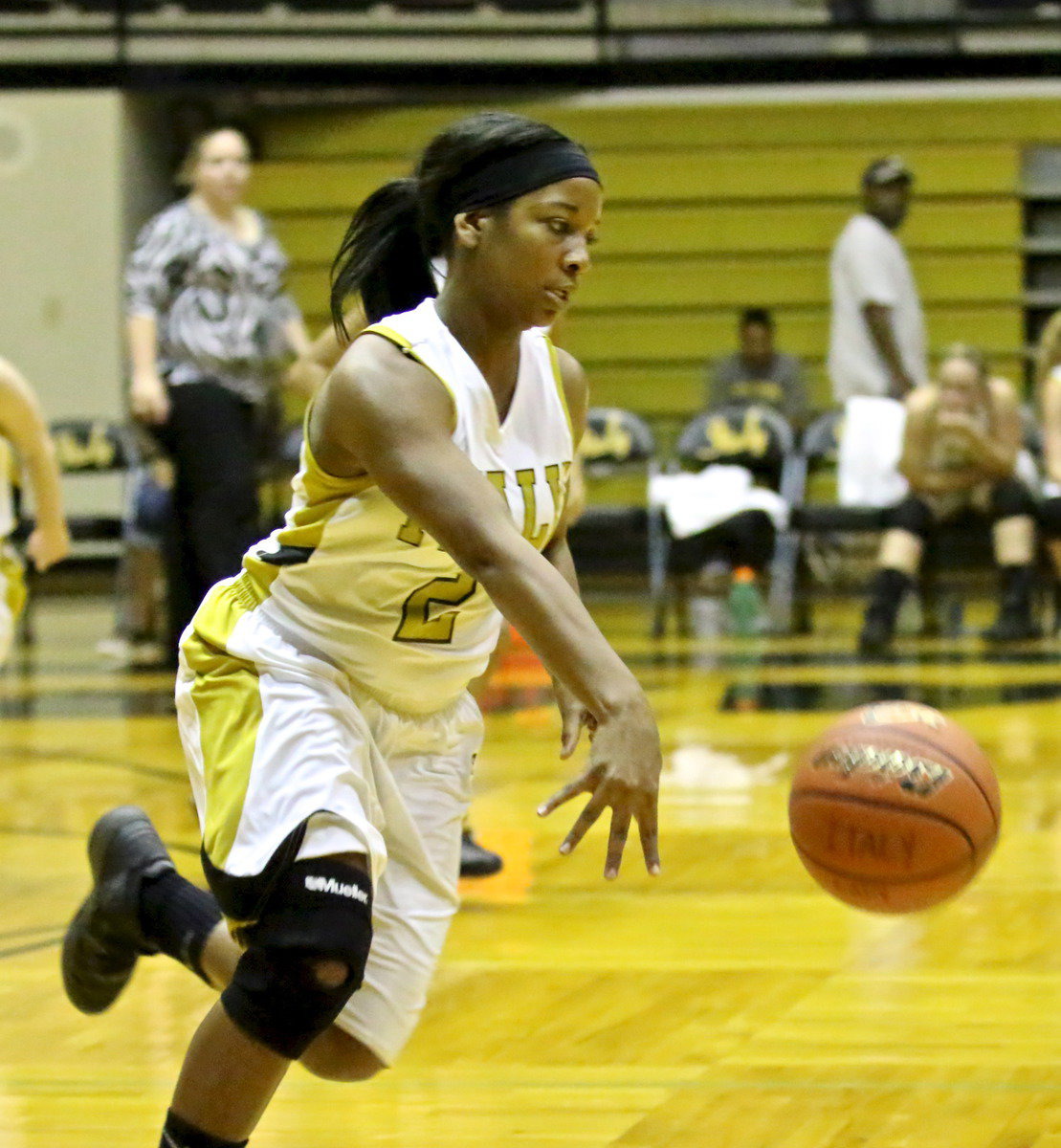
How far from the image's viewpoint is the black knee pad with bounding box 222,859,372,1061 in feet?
7.38

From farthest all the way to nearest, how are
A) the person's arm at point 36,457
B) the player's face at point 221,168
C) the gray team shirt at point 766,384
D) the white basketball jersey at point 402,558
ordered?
the gray team shirt at point 766,384 < the player's face at point 221,168 < the person's arm at point 36,457 < the white basketball jersey at point 402,558

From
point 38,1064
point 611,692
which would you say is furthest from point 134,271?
point 611,692

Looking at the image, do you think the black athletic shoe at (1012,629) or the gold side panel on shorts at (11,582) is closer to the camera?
the gold side panel on shorts at (11,582)

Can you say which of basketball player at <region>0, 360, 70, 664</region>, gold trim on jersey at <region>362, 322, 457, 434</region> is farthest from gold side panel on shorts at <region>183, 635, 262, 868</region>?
basketball player at <region>0, 360, 70, 664</region>

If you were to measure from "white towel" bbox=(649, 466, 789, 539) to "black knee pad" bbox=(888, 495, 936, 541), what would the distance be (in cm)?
65

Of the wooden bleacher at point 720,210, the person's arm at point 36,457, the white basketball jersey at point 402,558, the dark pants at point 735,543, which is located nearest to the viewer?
the white basketball jersey at point 402,558

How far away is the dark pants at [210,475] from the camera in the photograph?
6.83 meters

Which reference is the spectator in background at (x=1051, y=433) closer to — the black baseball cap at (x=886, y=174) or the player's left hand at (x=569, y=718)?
A: the black baseball cap at (x=886, y=174)

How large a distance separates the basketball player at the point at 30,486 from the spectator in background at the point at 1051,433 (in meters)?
5.29

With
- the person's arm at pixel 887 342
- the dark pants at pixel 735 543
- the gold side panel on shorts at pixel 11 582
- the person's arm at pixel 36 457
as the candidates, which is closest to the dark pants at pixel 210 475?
the person's arm at pixel 36 457

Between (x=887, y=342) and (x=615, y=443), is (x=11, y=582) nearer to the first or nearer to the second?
(x=615, y=443)

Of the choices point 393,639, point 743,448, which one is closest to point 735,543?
point 743,448

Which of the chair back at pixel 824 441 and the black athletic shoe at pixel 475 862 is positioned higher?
the chair back at pixel 824 441

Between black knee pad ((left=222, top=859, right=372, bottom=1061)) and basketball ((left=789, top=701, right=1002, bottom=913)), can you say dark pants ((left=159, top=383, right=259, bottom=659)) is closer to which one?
basketball ((left=789, top=701, right=1002, bottom=913))
